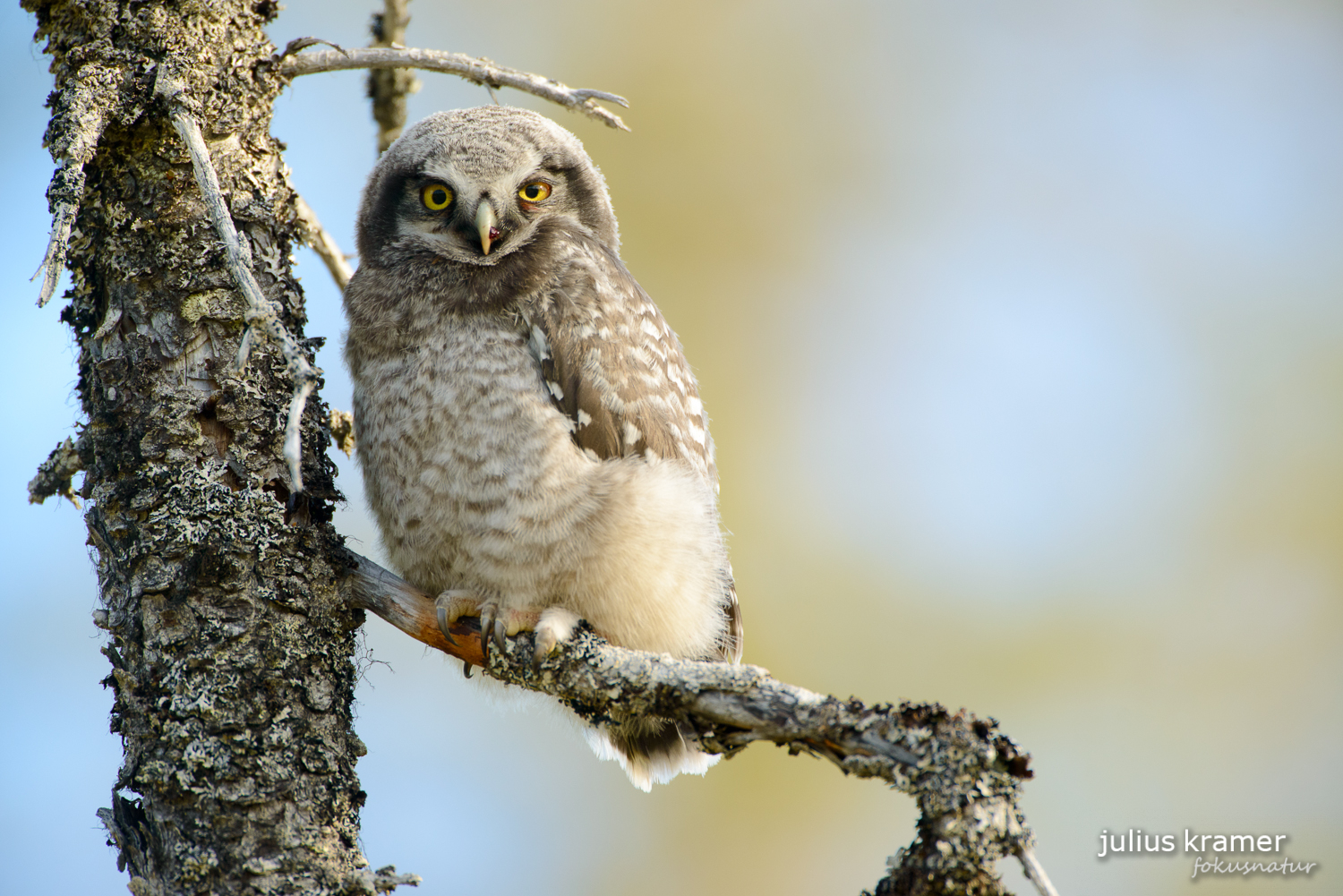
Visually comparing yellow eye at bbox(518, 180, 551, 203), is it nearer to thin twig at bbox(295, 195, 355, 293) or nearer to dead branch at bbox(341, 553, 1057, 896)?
thin twig at bbox(295, 195, 355, 293)

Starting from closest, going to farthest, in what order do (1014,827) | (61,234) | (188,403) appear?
(1014,827) → (61,234) → (188,403)

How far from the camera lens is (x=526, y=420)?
94.0 inches

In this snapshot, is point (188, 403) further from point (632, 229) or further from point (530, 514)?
point (632, 229)

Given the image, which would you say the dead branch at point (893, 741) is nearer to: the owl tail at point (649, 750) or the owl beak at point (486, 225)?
the owl tail at point (649, 750)

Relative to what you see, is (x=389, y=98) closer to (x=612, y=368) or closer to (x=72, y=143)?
(x=612, y=368)

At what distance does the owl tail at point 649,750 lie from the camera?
255cm

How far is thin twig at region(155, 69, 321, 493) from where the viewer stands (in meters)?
1.49

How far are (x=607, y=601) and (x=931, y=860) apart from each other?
1.09 metres

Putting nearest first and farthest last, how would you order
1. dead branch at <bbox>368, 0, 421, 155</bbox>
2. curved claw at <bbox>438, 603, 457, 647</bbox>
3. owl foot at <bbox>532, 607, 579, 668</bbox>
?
owl foot at <bbox>532, 607, 579, 668</bbox>, curved claw at <bbox>438, 603, 457, 647</bbox>, dead branch at <bbox>368, 0, 421, 155</bbox>

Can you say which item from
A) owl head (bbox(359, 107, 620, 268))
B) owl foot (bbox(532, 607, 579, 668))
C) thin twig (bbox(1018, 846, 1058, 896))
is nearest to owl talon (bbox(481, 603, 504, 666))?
owl foot (bbox(532, 607, 579, 668))

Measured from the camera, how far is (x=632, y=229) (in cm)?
630

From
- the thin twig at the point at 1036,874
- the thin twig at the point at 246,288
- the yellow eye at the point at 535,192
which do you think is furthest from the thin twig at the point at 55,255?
the thin twig at the point at 1036,874

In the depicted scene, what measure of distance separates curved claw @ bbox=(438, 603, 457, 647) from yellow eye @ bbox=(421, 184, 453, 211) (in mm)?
1208

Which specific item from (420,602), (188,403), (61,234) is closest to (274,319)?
(61,234)
